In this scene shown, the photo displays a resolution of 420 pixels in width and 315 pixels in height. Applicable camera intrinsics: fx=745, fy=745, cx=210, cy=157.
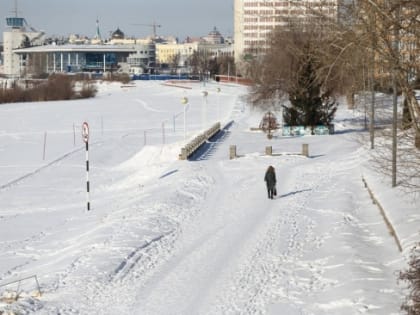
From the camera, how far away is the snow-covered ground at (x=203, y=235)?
11875 mm

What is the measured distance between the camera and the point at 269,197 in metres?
21.9

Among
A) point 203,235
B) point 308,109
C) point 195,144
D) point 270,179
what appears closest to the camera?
point 203,235

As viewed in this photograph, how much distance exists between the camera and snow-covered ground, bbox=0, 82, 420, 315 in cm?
1188

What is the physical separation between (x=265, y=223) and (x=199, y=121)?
42.5 meters

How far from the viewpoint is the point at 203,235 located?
16.8 m

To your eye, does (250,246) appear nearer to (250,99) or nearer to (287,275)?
(287,275)

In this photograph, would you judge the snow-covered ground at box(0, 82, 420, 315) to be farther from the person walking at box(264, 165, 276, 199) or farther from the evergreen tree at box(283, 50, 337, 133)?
the evergreen tree at box(283, 50, 337, 133)

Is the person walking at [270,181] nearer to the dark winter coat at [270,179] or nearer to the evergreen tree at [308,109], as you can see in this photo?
the dark winter coat at [270,179]

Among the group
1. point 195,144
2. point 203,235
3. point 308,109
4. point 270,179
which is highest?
point 308,109

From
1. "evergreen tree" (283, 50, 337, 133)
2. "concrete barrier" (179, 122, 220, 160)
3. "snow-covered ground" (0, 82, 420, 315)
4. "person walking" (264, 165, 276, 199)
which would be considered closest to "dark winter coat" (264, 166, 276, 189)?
"person walking" (264, 165, 276, 199)

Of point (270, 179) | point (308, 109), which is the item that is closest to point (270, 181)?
point (270, 179)

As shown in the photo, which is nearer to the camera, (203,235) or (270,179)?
(203,235)

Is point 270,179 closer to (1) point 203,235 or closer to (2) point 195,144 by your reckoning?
(1) point 203,235

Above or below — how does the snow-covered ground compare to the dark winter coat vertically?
below
